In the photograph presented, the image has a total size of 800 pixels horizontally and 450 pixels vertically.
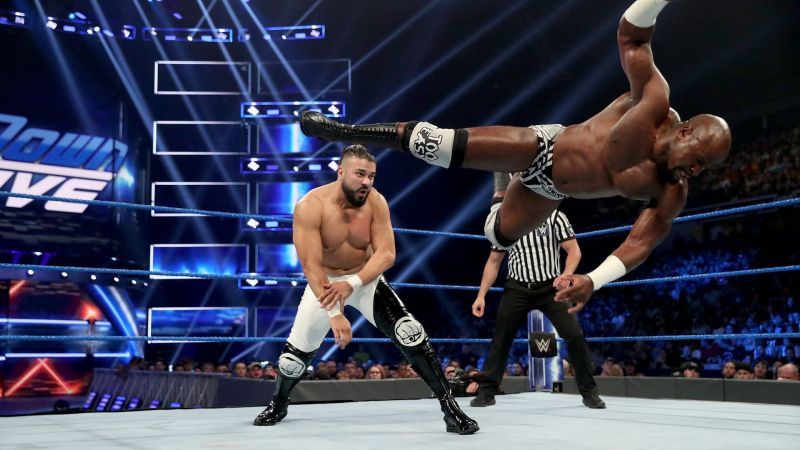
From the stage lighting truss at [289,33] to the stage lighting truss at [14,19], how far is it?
11.5ft

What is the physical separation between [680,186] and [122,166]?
1157 cm

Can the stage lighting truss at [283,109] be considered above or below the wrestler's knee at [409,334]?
above

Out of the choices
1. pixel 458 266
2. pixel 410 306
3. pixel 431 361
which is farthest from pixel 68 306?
pixel 431 361

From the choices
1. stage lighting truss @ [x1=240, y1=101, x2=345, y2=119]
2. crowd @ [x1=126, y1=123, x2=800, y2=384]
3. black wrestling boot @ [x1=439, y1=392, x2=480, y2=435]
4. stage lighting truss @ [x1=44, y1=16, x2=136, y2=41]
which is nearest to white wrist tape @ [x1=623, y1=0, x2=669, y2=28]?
black wrestling boot @ [x1=439, y1=392, x2=480, y2=435]

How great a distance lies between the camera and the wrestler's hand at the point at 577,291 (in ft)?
6.21

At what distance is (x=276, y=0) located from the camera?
43.4ft

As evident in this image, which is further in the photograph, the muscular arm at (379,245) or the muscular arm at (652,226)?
the muscular arm at (379,245)

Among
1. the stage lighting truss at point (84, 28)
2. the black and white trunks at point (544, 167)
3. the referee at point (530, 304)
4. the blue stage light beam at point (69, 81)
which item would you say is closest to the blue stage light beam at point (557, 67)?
the stage lighting truss at point (84, 28)

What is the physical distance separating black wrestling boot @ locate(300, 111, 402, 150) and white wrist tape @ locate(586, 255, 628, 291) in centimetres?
75

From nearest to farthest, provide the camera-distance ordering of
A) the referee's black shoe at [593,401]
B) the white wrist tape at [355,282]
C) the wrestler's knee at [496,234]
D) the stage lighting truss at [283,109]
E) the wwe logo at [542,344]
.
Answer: the white wrist tape at [355,282]
the wrestler's knee at [496,234]
the referee's black shoe at [593,401]
the wwe logo at [542,344]
the stage lighting truss at [283,109]

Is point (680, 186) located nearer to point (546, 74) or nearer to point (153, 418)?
point (153, 418)

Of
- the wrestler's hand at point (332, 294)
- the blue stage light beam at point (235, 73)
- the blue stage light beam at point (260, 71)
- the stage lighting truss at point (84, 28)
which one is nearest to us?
the wrestler's hand at point (332, 294)

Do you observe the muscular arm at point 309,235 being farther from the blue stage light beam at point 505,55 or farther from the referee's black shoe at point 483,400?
the blue stage light beam at point 505,55

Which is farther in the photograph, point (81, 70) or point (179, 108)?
point (179, 108)
